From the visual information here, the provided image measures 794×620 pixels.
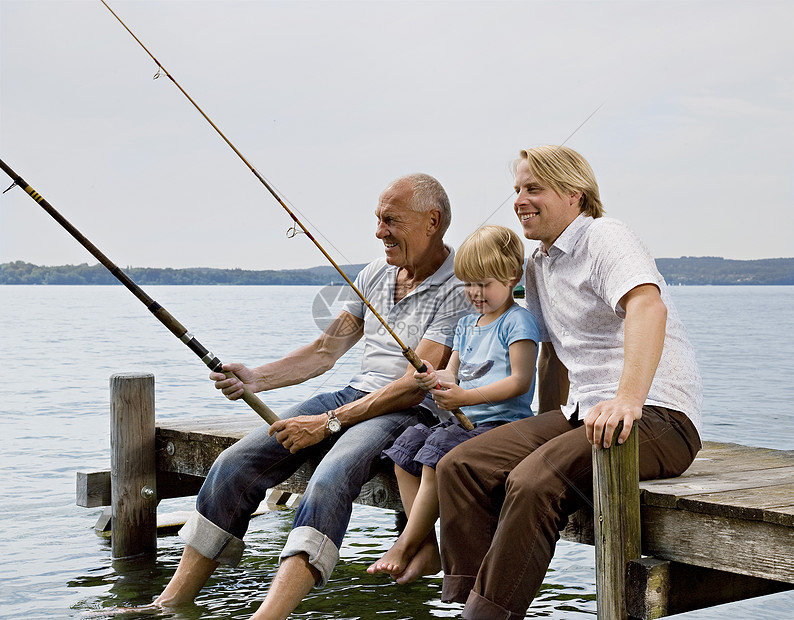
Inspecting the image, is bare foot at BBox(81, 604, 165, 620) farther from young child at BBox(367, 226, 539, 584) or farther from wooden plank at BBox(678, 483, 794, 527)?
wooden plank at BBox(678, 483, 794, 527)

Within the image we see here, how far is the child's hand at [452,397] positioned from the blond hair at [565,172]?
693 millimetres

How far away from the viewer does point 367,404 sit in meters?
3.72

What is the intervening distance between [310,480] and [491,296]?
0.86 metres

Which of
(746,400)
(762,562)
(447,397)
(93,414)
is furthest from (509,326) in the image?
(746,400)

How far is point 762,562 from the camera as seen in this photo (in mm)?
2775

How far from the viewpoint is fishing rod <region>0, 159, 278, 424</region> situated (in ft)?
12.0

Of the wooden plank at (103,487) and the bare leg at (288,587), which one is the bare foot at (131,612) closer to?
the bare leg at (288,587)

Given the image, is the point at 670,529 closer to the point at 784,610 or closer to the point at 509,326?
the point at 509,326

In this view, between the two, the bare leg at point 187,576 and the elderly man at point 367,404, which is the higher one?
the elderly man at point 367,404

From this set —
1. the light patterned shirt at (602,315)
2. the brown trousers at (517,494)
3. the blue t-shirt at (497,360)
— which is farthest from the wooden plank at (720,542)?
the blue t-shirt at (497,360)

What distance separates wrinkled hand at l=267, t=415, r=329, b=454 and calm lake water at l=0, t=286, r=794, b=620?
791mm

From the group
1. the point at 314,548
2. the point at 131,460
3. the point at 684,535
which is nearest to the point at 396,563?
the point at 314,548

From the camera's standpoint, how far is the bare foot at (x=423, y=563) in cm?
343

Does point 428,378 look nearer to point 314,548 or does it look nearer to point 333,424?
point 333,424
